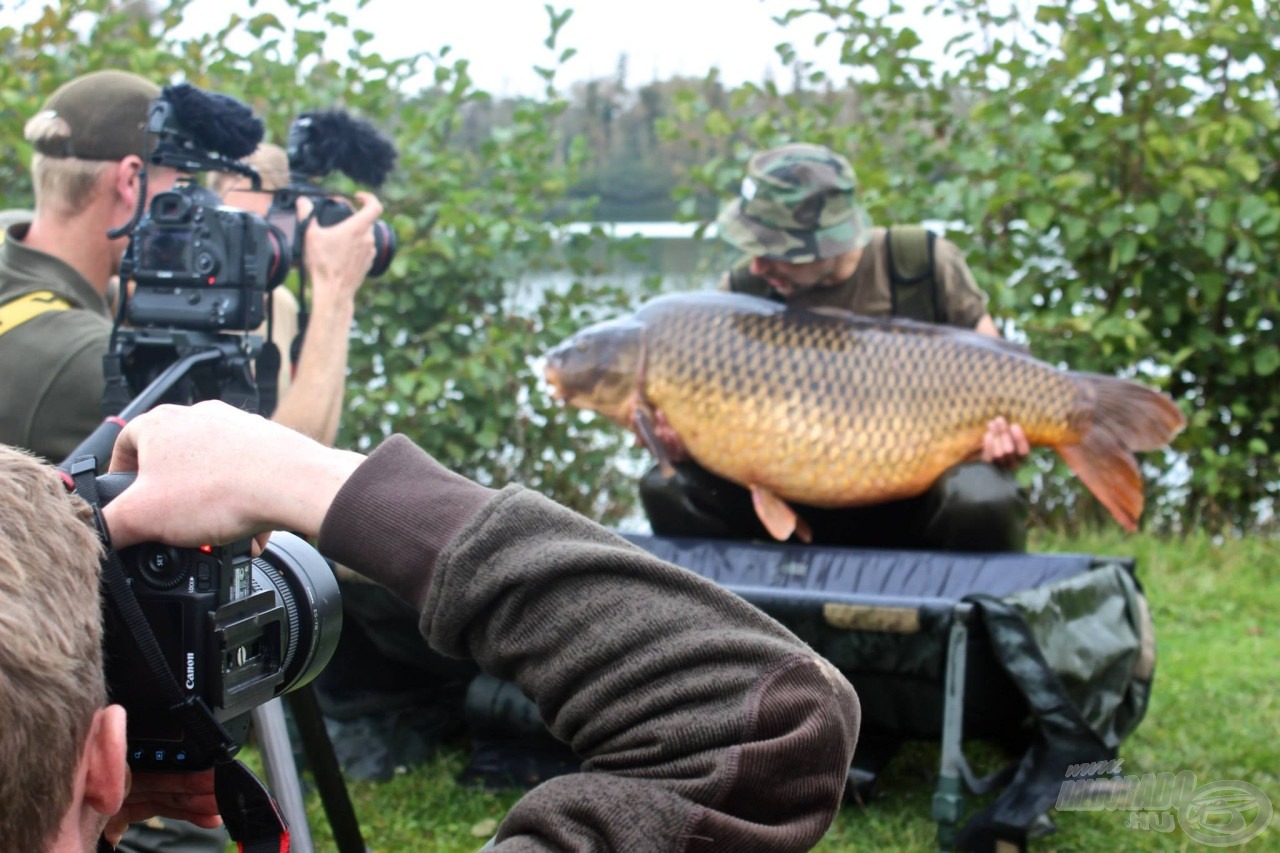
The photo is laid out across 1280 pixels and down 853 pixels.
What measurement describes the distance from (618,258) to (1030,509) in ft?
5.64

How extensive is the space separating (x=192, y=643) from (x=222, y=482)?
11 cm

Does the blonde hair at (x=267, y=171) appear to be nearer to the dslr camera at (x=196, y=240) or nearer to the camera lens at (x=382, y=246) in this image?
the camera lens at (x=382, y=246)

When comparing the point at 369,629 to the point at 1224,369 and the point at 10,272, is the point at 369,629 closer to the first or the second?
the point at 10,272

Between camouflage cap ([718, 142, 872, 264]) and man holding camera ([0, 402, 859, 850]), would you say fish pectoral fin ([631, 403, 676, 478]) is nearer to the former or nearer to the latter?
camouflage cap ([718, 142, 872, 264])

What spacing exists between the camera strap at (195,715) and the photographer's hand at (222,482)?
0.07 feet

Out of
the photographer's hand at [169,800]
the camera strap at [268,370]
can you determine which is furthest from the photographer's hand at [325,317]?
the photographer's hand at [169,800]

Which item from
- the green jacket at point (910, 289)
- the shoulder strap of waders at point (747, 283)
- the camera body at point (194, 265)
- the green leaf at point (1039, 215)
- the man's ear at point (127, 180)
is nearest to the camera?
the camera body at point (194, 265)

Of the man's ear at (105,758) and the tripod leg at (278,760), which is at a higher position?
the man's ear at (105,758)

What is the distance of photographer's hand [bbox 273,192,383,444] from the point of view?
94.7 inches

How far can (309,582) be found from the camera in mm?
938

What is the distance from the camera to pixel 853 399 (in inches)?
Result: 118

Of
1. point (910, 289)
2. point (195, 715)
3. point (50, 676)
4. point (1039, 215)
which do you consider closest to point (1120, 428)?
point (910, 289)

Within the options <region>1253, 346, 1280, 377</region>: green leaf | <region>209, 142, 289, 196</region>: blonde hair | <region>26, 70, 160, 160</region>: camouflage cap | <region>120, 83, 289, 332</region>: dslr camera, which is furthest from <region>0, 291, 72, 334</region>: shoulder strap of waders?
<region>1253, 346, 1280, 377</region>: green leaf

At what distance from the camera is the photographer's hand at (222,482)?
774 millimetres
